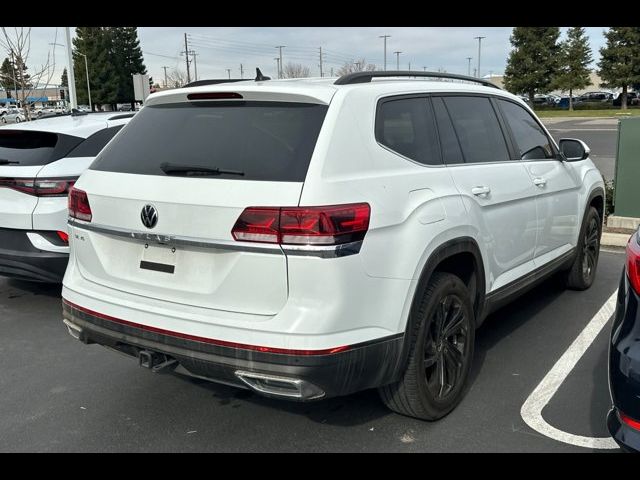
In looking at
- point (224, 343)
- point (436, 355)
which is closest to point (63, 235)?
point (224, 343)

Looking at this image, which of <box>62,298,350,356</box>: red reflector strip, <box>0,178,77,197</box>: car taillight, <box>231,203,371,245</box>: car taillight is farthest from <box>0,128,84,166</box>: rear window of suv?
<box>231,203,371,245</box>: car taillight

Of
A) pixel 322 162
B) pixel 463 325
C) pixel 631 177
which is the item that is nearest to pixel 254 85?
pixel 322 162

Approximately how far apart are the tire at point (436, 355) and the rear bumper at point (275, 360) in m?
0.21

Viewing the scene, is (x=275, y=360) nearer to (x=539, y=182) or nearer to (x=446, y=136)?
(x=446, y=136)

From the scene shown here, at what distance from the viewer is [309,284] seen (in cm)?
253

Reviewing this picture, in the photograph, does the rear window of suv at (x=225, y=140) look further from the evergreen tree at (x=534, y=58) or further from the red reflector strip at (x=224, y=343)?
the evergreen tree at (x=534, y=58)

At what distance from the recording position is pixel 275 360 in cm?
257

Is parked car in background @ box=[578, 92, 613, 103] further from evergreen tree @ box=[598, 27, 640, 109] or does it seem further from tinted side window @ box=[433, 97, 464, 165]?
tinted side window @ box=[433, 97, 464, 165]

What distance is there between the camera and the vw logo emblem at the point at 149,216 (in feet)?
9.30

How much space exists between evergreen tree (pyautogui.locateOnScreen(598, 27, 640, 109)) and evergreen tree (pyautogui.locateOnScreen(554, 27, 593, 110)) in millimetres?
1990

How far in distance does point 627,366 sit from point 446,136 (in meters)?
1.71

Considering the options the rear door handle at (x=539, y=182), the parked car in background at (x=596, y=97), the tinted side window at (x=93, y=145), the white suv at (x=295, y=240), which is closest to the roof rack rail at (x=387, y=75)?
the white suv at (x=295, y=240)
